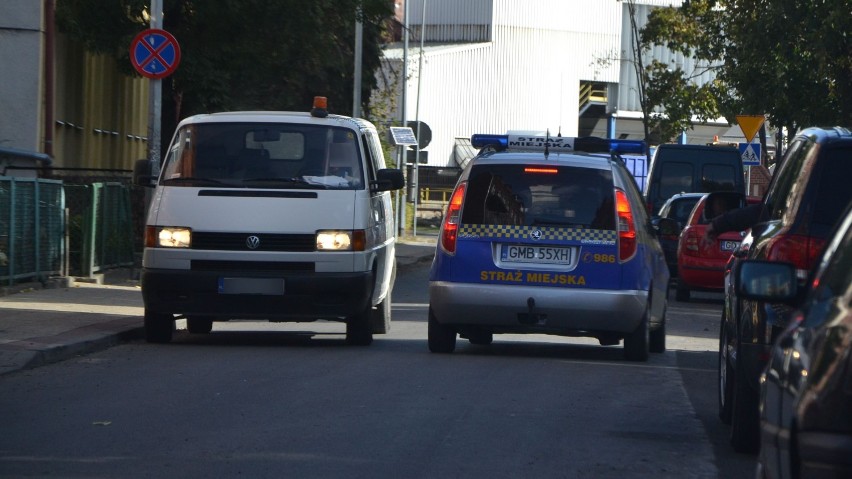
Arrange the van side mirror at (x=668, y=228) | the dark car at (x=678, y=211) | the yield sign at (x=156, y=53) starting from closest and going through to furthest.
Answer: the van side mirror at (x=668, y=228)
the yield sign at (x=156, y=53)
the dark car at (x=678, y=211)

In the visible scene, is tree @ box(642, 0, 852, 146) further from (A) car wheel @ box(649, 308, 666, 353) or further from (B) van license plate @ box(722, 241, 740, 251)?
(A) car wheel @ box(649, 308, 666, 353)

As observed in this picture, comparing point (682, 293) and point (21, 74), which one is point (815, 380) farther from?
point (21, 74)

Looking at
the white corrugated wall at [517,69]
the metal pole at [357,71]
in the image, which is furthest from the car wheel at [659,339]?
the white corrugated wall at [517,69]

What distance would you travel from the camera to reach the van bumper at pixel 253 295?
12.3m

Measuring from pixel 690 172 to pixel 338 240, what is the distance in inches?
750

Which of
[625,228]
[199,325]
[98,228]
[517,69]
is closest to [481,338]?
[625,228]

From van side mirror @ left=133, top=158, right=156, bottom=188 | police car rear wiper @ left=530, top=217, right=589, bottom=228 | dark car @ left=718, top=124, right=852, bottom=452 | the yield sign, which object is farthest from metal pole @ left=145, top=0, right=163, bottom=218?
dark car @ left=718, top=124, right=852, bottom=452

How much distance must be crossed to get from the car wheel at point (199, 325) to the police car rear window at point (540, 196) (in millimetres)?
3517

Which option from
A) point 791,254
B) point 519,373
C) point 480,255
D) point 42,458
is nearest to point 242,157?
point 480,255

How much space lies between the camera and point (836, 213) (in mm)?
6883

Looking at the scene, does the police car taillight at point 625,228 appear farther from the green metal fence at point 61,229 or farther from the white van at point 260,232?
the green metal fence at point 61,229

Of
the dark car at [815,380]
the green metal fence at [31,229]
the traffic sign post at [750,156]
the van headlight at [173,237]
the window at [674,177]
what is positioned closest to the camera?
the dark car at [815,380]

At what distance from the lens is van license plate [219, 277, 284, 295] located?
12320mm

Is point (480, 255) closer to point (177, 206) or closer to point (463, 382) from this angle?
point (463, 382)
